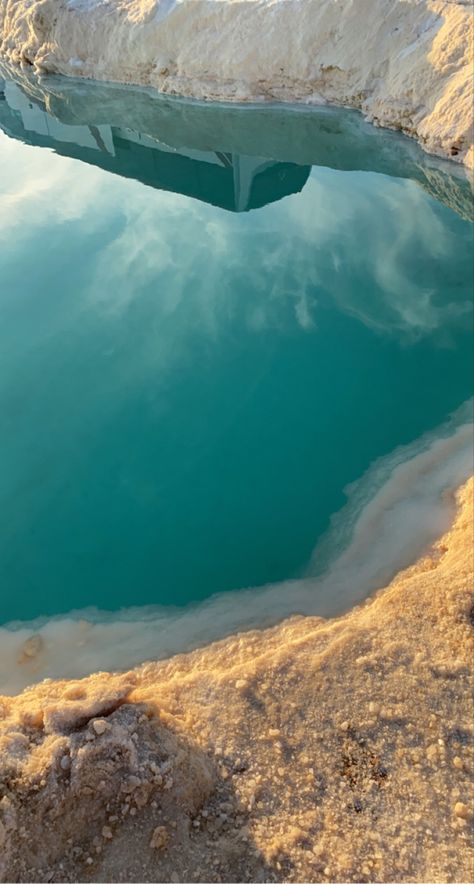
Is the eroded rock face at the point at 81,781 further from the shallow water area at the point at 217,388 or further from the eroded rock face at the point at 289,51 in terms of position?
the eroded rock face at the point at 289,51

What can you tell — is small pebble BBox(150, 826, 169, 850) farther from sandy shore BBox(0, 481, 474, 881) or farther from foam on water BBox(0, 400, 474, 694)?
foam on water BBox(0, 400, 474, 694)

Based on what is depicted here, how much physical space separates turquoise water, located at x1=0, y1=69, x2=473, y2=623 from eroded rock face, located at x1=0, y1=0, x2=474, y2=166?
1642 mm

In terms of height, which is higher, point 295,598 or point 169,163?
point 169,163

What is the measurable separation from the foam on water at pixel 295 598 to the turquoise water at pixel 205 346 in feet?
0.94

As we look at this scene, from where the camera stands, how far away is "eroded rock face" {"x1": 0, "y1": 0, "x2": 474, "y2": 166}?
1967 centimetres

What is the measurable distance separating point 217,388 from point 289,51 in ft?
58.2

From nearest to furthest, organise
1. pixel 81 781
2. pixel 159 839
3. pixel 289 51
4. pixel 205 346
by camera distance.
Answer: pixel 159 839 < pixel 81 781 < pixel 205 346 < pixel 289 51

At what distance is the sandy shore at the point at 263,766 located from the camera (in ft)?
17.5

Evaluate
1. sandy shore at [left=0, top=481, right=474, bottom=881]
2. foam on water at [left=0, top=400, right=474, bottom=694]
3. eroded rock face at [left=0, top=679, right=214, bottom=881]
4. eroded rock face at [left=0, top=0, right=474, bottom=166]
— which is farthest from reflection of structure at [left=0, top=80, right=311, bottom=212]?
eroded rock face at [left=0, top=679, right=214, bottom=881]

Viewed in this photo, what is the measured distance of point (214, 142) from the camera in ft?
72.3

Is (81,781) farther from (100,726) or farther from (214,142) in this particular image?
(214,142)

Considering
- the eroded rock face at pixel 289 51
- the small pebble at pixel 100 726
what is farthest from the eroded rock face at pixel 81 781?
the eroded rock face at pixel 289 51

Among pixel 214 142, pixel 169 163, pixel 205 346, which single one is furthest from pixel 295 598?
pixel 214 142

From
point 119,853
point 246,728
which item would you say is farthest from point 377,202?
point 119,853
